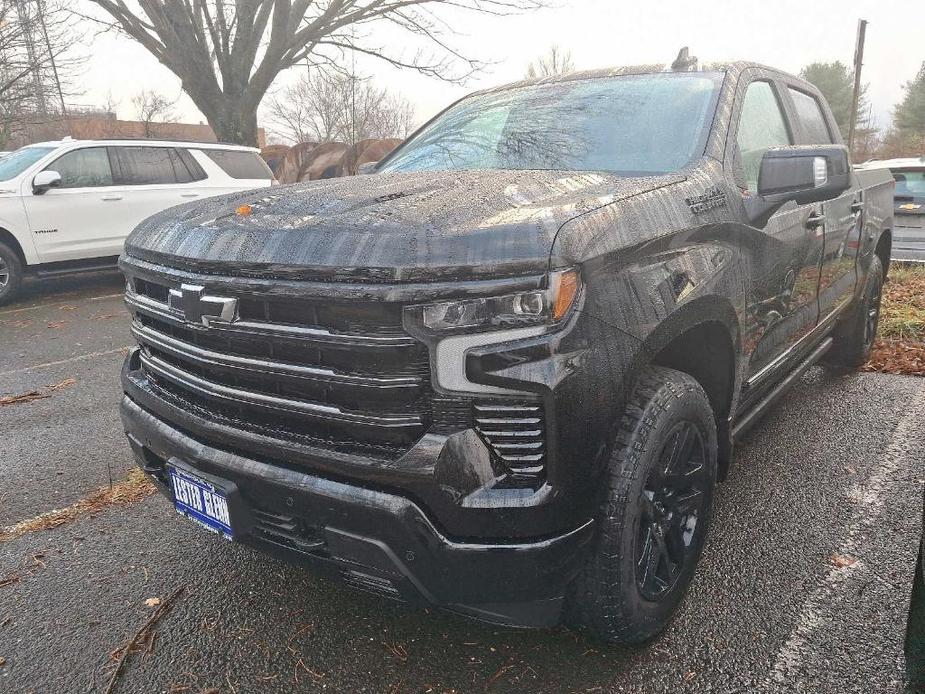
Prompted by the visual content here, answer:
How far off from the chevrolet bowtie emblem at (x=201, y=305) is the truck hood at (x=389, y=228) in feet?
0.24

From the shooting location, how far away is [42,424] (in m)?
4.34

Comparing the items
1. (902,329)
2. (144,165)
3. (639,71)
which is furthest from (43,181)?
(902,329)

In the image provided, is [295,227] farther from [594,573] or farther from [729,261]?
[729,261]

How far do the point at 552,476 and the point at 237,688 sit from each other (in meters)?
1.20

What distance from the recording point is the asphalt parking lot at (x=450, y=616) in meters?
2.07

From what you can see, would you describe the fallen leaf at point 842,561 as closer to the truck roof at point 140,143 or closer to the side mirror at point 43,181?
A: the side mirror at point 43,181

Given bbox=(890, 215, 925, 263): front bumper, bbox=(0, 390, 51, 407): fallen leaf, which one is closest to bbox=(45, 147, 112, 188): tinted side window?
bbox=(0, 390, 51, 407): fallen leaf

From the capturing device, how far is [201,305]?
1919 mm

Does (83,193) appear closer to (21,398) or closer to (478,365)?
(21,398)

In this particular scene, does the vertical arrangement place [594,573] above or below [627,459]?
below

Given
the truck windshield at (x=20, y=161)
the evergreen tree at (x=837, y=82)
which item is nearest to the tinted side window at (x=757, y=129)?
the truck windshield at (x=20, y=161)

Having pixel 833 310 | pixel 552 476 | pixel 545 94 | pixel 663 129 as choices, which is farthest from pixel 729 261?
pixel 833 310

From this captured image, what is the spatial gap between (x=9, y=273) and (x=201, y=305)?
7.84 meters

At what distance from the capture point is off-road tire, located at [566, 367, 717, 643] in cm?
185
